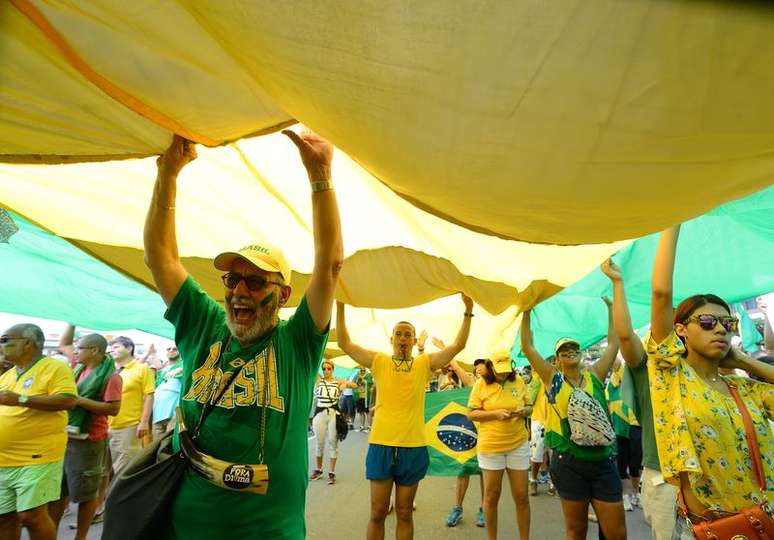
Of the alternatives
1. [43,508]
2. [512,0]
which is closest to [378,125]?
[512,0]

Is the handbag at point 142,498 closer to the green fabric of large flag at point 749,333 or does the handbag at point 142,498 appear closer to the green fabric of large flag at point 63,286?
the green fabric of large flag at point 63,286

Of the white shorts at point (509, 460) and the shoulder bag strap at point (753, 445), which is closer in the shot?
the shoulder bag strap at point (753, 445)

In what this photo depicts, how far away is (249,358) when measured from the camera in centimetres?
179

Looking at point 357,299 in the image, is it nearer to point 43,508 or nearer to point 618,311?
point 618,311

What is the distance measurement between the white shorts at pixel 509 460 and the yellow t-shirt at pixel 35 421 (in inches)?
151

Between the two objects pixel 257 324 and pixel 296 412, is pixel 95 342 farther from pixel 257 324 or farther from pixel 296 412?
pixel 296 412

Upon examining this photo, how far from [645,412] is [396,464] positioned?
6.41ft

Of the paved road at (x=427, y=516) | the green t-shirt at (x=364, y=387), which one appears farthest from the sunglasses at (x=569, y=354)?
the green t-shirt at (x=364, y=387)

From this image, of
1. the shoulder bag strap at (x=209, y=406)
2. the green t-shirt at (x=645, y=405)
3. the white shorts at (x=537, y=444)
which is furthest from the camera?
the white shorts at (x=537, y=444)

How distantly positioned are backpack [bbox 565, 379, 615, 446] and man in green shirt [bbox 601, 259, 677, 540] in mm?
383

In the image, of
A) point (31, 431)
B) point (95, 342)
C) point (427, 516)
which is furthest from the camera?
point (427, 516)

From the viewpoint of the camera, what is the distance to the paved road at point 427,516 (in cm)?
515

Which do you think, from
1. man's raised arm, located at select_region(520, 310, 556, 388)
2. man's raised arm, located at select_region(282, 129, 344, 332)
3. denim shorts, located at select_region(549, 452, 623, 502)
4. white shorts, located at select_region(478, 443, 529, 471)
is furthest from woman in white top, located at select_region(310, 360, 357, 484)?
man's raised arm, located at select_region(282, 129, 344, 332)

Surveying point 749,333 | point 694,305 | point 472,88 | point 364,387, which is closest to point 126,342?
point 694,305
